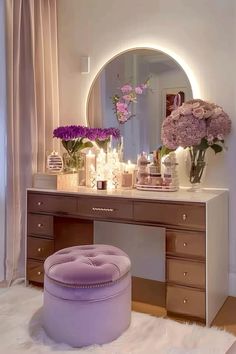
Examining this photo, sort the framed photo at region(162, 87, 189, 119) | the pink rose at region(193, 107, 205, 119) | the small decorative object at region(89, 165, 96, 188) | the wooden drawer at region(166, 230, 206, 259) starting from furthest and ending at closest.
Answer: the small decorative object at region(89, 165, 96, 188) → the framed photo at region(162, 87, 189, 119) → the pink rose at region(193, 107, 205, 119) → the wooden drawer at region(166, 230, 206, 259)

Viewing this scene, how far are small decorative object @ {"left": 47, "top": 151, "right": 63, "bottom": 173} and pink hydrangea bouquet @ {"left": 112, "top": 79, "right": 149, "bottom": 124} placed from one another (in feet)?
1.88

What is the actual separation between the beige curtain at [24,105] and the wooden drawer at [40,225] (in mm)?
152

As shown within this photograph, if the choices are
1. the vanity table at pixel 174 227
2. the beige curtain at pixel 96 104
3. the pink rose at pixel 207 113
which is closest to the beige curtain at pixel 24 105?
the vanity table at pixel 174 227

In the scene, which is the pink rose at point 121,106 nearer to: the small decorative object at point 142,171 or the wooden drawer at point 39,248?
the small decorative object at point 142,171

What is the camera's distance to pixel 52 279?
1858 mm

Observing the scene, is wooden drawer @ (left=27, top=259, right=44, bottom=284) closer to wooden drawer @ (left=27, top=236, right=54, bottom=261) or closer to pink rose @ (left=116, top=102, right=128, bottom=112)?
wooden drawer @ (left=27, top=236, right=54, bottom=261)

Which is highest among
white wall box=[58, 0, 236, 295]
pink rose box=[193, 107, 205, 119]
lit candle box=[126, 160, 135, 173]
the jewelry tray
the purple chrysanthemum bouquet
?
white wall box=[58, 0, 236, 295]

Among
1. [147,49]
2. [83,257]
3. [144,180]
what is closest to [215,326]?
[83,257]

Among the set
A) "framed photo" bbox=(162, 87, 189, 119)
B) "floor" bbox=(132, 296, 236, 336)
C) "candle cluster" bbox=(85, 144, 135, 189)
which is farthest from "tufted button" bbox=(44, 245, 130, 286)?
"framed photo" bbox=(162, 87, 189, 119)

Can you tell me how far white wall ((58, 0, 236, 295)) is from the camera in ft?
8.21

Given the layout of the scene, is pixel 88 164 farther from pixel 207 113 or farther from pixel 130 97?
pixel 207 113

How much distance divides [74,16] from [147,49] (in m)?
0.80

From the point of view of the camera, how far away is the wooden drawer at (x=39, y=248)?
8.68 feet

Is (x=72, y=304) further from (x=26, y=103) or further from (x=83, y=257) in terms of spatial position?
(x=26, y=103)
